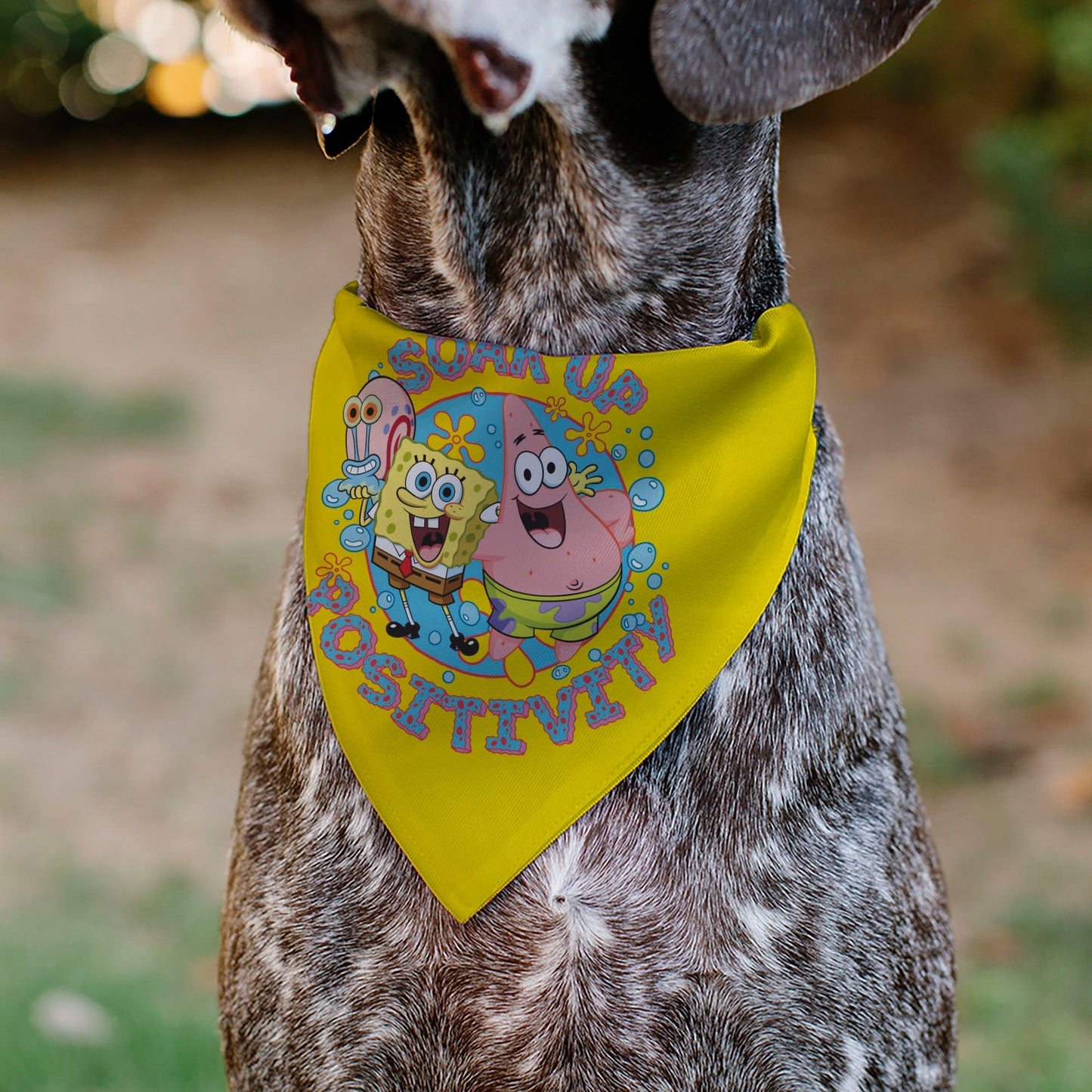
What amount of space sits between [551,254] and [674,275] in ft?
0.64

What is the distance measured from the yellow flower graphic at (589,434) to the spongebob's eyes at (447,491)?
18 cm

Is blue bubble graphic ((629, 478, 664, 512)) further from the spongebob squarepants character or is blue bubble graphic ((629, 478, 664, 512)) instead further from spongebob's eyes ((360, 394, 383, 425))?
spongebob's eyes ((360, 394, 383, 425))

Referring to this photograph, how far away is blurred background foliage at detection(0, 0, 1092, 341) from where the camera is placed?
6457mm

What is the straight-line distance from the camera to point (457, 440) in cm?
217

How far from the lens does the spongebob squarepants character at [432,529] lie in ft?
7.08

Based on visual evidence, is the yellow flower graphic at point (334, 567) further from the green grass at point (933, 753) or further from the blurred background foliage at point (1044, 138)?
the blurred background foliage at point (1044, 138)

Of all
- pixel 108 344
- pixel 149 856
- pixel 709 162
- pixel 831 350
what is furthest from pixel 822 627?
pixel 108 344

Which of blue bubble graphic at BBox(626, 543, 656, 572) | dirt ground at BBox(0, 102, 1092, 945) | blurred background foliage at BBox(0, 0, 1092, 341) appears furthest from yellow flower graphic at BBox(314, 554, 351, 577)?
dirt ground at BBox(0, 102, 1092, 945)

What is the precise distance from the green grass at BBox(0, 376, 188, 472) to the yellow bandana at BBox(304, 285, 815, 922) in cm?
602

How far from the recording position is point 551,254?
2.09 meters

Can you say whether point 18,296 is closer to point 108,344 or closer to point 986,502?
point 108,344

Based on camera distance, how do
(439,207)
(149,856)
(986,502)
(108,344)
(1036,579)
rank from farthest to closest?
(108,344) → (986,502) → (1036,579) → (149,856) → (439,207)

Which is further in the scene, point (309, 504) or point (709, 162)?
point (309, 504)

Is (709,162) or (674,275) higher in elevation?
(709,162)
